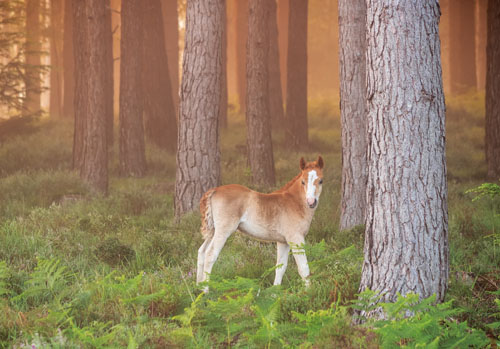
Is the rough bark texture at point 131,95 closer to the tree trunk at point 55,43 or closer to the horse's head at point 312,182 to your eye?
the horse's head at point 312,182

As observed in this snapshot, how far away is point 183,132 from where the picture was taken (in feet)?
39.0

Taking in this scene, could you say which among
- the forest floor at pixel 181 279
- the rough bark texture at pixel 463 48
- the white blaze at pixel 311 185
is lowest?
the forest floor at pixel 181 279

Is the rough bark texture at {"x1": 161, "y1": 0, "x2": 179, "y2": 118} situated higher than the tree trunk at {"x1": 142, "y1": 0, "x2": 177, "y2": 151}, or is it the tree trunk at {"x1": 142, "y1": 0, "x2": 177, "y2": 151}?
the rough bark texture at {"x1": 161, "y1": 0, "x2": 179, "y2": 118}

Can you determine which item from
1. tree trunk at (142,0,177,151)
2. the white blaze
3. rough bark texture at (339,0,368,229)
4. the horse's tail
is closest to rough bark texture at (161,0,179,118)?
tree trunk at (142,0,177,151)

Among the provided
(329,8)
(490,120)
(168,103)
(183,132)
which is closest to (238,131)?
(168,103)

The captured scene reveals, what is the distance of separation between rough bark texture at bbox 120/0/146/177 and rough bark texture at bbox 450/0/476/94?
70.4ft

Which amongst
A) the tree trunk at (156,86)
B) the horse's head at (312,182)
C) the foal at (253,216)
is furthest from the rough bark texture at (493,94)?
the tree trunk at (156,86)

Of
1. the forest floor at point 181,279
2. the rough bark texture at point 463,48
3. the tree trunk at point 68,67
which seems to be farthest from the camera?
the rough bark texture at point 463,48

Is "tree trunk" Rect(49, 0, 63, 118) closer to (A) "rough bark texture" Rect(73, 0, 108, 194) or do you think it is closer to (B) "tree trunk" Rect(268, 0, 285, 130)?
(B) "tree trunk" Rect(268, 0, 285, 130)

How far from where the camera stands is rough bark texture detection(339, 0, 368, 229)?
10.0m

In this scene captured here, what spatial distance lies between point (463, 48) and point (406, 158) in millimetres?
30810

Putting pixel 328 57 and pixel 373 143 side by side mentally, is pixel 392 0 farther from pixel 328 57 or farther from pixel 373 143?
pixel 328 57

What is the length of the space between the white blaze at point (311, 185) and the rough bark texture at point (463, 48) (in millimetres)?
29475

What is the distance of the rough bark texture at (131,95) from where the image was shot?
19.3 metres
